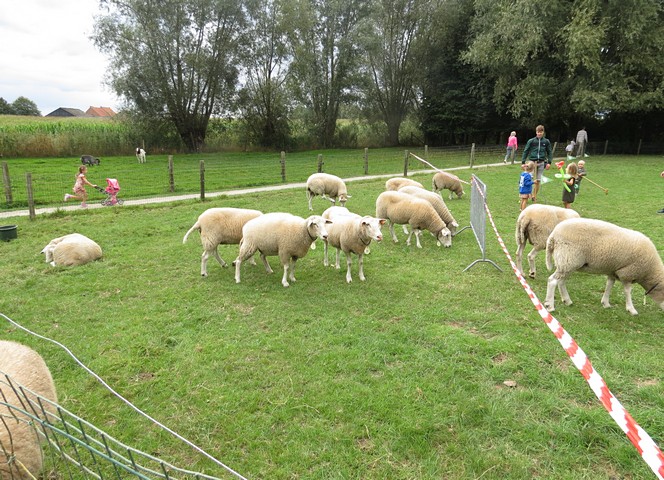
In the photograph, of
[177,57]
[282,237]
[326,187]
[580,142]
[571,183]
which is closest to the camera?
[282,237]

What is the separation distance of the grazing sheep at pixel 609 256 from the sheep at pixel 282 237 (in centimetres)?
335

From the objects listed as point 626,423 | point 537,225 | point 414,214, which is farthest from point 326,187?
point 626,423

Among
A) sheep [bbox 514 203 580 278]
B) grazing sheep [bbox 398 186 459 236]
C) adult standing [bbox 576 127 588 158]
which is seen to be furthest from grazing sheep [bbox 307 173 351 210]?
adult standing [bbox 576 127 588 158]

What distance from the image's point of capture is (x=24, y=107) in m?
72.9

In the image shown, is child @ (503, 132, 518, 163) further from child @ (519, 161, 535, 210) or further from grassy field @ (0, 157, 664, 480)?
grassy field @ (0, 157, 664, 480)

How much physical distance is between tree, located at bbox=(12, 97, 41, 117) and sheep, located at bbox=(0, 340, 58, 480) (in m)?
87.6

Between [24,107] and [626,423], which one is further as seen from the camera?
[24,107]

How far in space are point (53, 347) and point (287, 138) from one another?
31667 mm

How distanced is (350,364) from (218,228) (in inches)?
146

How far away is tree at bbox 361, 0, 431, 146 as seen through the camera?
102ft

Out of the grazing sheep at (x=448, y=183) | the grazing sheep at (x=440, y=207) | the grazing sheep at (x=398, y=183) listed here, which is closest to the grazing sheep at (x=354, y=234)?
the grazing sheep at (x=440, y=207)

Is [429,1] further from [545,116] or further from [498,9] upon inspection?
[545,116]

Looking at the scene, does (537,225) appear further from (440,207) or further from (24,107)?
(24,107)

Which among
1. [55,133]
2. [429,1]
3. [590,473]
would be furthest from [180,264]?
[429,1]
